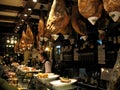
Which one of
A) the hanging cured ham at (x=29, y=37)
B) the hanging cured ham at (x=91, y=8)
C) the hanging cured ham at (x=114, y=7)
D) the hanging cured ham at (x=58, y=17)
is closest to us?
the hanging cured ham at (x=114, y=7)

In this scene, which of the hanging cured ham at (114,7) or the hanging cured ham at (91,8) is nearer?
the hanging cured ham at (114,7)

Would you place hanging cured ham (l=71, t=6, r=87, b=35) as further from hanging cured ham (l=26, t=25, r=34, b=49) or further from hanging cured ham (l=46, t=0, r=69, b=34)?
hanging cured ham (l=26, t=25, r=34, b=49)

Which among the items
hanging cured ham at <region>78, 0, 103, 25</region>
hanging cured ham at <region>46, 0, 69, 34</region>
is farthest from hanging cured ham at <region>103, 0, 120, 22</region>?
hanging cured ham at <region>46, 0, 69, 34</region>

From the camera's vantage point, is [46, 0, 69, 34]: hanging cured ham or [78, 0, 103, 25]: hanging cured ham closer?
[78, 0, 103, 25]: hanging cured ham

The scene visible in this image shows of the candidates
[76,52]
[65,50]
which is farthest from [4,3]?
[76,52]

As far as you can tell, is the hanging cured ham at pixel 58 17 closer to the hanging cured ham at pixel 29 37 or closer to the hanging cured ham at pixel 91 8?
the hanging cured ham at pixel 91 8

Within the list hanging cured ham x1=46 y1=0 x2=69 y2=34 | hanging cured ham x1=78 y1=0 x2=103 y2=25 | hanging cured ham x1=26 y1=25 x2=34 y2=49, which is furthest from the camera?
hanging cured ham x1=26 y1=25 x2=34 y2=49

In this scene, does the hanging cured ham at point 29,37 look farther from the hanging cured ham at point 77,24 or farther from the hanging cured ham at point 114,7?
the hanging cured ham at point 114,7

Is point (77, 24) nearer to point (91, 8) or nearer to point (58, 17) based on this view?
point (58, 17)

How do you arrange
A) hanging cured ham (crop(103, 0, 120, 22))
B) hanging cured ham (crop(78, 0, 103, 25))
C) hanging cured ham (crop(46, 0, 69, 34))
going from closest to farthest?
hanging cured ham (crop(103, 0, 120, 22)), hanging cured ham (crop(78, 0, 103, 25)), hanging cured ham (crop(46, 0, 69, 34))

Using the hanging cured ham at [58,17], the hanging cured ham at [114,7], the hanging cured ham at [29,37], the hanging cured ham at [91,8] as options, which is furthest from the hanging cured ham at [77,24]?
the hanging cured ham at [29,37]

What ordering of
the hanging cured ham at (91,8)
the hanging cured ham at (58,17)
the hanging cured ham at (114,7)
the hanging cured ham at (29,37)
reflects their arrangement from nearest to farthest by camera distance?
the hanging cured ham at (114,7)
the hanging cured ham at (91,8)
the hanging cured ham at (58,17)
the hanging cured ham at (29,37)

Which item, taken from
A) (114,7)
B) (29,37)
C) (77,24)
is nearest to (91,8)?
(114,7)

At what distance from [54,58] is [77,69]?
2.69 meters
